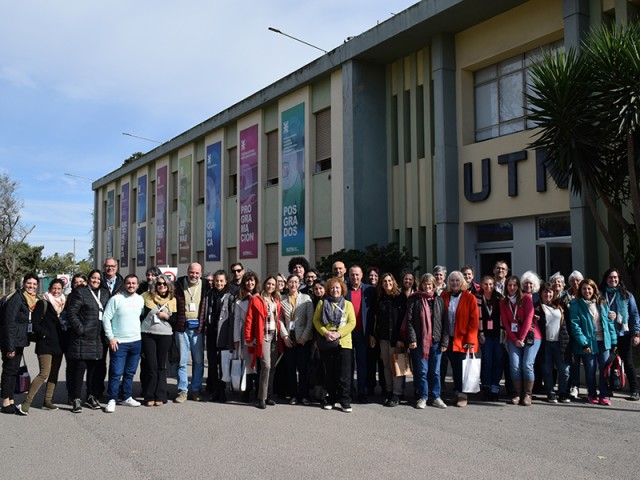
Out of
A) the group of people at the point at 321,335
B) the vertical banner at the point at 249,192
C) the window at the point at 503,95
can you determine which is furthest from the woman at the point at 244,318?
the vertical banner at the point at 249,192

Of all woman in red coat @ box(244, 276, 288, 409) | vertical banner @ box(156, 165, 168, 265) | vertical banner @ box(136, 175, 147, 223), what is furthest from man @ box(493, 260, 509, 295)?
vertical banner @ box(136, 175, 147, 223)

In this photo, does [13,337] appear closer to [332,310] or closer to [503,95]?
[332,310]

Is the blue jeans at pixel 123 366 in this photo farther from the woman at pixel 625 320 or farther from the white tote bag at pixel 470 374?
the woman at pixel 625 320

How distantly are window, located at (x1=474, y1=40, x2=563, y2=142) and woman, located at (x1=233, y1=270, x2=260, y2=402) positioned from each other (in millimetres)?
8882

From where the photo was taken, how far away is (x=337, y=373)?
8422 mm

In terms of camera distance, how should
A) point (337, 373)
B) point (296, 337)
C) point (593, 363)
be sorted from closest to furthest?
point (337, 373) < point (593, 363) < point (296, 337)

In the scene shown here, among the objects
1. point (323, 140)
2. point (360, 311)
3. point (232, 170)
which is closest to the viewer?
point (360, 311)

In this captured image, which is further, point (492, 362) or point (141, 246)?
point (141, 246)

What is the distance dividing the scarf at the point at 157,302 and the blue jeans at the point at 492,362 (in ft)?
14.1

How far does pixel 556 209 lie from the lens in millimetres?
14273

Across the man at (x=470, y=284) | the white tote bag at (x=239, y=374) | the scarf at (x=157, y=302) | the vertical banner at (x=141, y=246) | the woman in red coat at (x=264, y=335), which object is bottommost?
the white tote bag at (x=239, y=374)

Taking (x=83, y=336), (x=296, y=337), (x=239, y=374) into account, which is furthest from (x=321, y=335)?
(x=83, y=336)

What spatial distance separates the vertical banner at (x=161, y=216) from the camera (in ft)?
109

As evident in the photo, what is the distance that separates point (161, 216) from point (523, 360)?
27.4m
